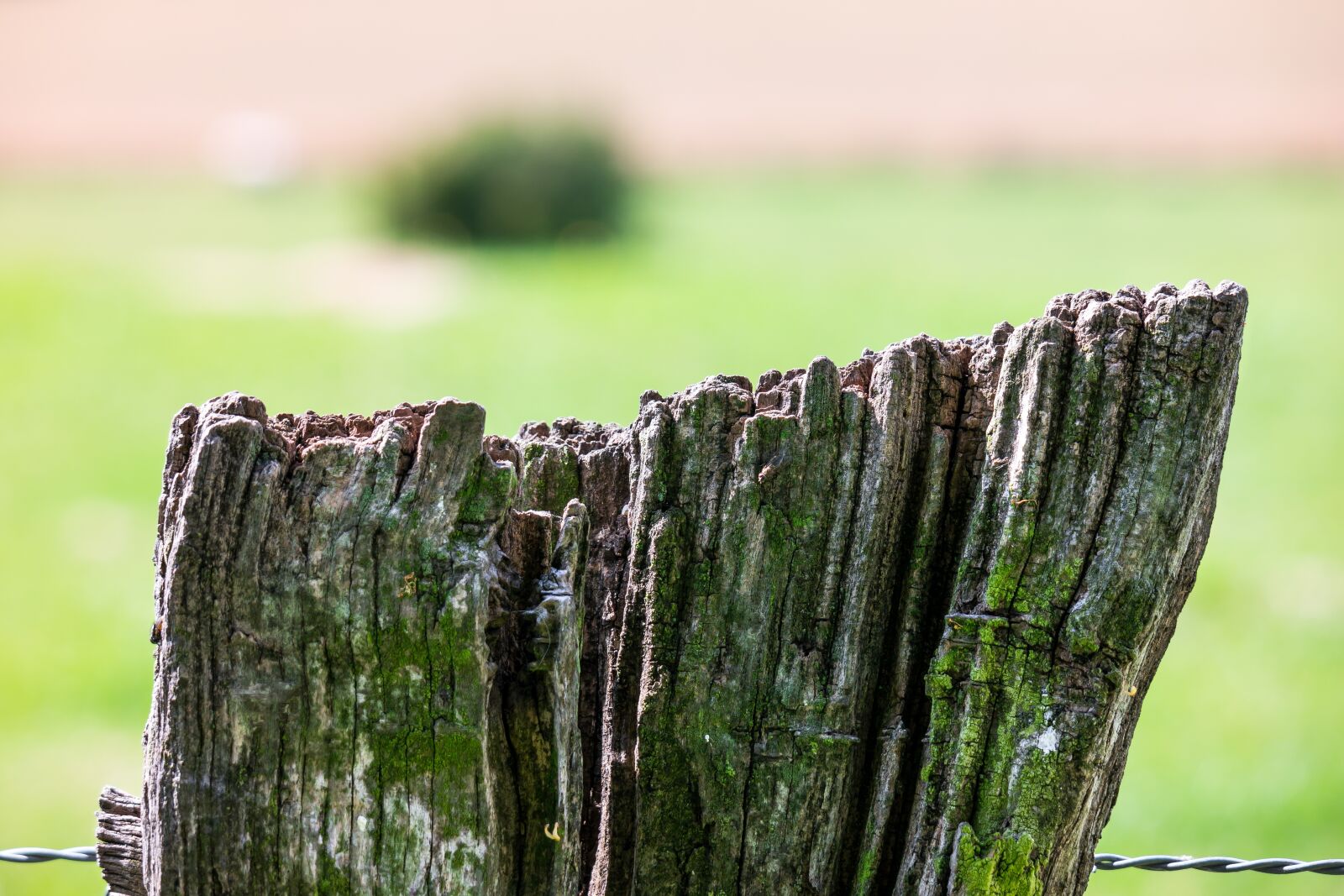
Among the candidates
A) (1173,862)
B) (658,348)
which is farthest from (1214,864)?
(658,348)

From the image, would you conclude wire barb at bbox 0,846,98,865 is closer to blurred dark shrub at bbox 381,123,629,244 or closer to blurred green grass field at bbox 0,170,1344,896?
blurred green grass field at bbox 0,170,1344,896

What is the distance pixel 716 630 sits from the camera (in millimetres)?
1773

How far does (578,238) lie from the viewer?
2517 centimetres

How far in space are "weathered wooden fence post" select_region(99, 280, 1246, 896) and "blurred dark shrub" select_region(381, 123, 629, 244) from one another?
897 inches

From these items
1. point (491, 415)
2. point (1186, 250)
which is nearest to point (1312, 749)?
point (491, 415)

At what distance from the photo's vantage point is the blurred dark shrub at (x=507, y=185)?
78.4 feet

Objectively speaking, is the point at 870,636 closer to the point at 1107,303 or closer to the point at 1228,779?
the point at 1107,303

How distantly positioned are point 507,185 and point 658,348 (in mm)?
7125

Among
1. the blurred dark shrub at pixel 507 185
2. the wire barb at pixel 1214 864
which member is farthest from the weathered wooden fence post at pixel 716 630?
the blurred dark shrub at pixel 507 185

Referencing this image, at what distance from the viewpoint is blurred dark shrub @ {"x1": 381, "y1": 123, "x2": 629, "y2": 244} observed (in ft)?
78.4

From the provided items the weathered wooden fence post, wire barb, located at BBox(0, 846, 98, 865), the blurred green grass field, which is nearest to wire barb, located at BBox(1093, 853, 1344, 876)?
the weathered wooden fence post

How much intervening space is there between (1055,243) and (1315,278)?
4.25 metres

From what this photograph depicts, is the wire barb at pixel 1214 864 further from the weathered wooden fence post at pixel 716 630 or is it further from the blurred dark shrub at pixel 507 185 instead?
the blurred dark shrub at pixel 507 185

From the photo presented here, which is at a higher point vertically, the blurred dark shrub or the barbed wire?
the blurred dark shrub
